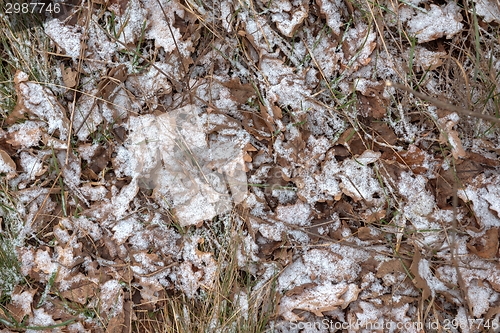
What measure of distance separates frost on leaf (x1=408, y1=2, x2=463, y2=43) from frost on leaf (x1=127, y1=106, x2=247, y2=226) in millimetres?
1226

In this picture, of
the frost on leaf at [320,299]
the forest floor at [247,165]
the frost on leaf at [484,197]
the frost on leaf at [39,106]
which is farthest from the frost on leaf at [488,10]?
the frost on leaf at [39,106]

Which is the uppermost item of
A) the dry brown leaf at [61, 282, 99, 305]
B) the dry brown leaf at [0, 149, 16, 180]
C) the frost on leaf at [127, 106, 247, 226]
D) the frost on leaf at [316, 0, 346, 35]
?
the frost on leaf at [316, 0, 346, 35]

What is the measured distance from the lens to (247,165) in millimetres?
2281

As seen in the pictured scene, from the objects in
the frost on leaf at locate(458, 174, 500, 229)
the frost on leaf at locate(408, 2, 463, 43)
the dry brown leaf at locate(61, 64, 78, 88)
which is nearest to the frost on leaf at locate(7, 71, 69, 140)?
the dry brown leaf at locate(61, 64, 78, 88)

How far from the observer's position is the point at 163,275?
7.45 feet

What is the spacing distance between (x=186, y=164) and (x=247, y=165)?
0.37 meters

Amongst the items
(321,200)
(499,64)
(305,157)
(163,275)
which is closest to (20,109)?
(163,275)

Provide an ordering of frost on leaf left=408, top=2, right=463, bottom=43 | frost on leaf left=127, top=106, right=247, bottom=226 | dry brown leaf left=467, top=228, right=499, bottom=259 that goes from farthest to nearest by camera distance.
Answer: frost on leaf left=127, top=106, right=247, bottom=226
frost on leaf left=408, top=2, right=463, bottom=43
dry brown leaf left=467, top=228, right=499, bottom=259

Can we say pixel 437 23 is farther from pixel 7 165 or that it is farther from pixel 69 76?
pixel 7 165

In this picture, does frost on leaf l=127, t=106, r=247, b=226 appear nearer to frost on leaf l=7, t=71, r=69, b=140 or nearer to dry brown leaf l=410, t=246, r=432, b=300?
frost on leaf l=7, t=71, r=69, b=140

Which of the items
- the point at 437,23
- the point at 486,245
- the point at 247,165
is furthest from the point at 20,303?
the point at 437,23

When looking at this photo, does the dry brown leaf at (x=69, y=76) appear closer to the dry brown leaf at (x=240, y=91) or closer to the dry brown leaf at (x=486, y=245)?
the dry brown leaf at (x=240, y=91)

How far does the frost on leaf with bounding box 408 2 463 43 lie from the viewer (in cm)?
218

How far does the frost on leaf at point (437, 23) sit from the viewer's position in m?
2.18
